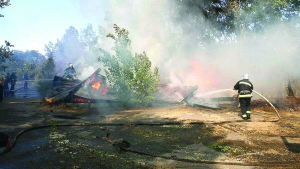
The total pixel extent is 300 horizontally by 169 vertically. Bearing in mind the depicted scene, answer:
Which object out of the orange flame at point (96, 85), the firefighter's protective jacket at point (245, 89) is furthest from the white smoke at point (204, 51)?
the firefighter's protective jacket at point (245, 89)

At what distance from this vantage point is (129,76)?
35.9ft

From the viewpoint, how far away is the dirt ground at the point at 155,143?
4.16m

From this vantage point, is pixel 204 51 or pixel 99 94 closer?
pixel 99 94

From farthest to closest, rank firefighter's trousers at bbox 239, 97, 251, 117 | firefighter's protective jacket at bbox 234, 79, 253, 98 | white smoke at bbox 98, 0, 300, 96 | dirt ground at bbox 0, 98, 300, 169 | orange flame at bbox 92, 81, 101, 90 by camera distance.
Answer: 1. white smoke at bbox 98, 0, 300, 96
2. orange flame at bbox 92, 81, 101, 90
3. firefighter's protective jacket at bbox 234, 79, 253, 98
4. firefighter's trousers at bbox 239, 97, 251, 117
5. dirt ground at bbox 0, 98, 300, 169

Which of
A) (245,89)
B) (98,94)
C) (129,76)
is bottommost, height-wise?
(98,94)

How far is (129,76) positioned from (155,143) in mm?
5848

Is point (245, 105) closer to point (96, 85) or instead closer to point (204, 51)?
point (96, 85)

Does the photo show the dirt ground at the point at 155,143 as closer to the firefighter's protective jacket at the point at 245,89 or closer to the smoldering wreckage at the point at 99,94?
the firefighter's protective jacket at the point at 245,89

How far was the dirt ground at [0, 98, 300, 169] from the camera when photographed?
4156 millimetres

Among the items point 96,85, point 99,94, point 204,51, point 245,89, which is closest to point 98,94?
point 99,94

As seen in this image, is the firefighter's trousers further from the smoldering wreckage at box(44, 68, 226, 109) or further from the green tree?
the green tree

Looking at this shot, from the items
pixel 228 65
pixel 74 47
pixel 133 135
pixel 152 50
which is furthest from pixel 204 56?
pixel 74 47

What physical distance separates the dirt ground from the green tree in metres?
2.44

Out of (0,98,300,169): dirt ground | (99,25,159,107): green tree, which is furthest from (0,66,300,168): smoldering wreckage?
(0,98,300,169): dirt ground
